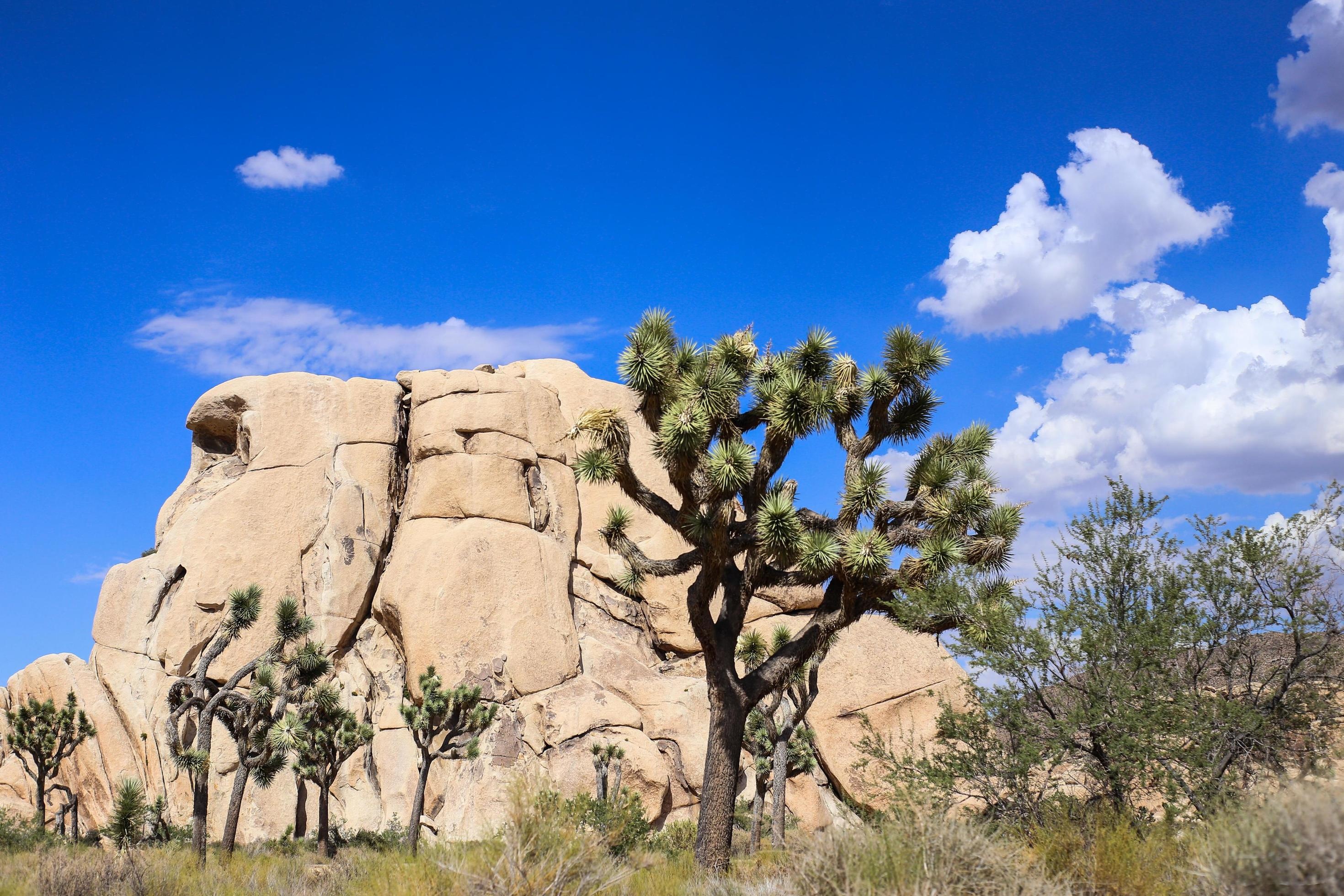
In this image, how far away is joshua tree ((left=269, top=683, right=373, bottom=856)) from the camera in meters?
19.6

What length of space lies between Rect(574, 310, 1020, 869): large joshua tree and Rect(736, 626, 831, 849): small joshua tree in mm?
3704

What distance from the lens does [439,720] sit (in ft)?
64.6

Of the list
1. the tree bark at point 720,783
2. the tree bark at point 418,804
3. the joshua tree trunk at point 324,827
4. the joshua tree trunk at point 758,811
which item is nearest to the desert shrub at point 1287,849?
the tree bark at point 720,783

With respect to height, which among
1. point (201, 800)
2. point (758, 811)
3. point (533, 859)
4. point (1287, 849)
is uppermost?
point (1287, 849)

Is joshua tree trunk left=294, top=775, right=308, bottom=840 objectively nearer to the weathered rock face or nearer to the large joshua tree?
the weathered rock face

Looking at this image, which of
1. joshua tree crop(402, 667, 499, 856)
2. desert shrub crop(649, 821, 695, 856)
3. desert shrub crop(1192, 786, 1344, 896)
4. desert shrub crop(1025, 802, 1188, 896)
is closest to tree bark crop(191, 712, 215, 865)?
A: joshua tree crop(402, 667, 499, 856)

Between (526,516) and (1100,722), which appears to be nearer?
(1100,722)

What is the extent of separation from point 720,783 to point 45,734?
60.4 ft

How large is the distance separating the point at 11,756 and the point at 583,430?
25.0 m

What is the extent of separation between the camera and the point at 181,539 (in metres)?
27.2

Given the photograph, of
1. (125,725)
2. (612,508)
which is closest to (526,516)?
(125,725)

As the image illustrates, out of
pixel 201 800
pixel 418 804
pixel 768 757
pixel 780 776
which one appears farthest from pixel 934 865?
pixel 768 757

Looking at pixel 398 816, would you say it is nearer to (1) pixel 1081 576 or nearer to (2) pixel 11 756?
(2) pixel 11 756

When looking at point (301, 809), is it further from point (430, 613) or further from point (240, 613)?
point (240, 613)
